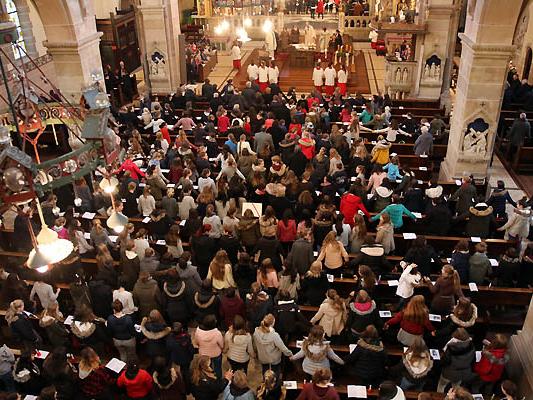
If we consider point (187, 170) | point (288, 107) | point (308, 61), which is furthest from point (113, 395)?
point (308, 61)

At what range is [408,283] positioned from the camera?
296 inches

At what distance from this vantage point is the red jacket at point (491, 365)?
6.51 meters

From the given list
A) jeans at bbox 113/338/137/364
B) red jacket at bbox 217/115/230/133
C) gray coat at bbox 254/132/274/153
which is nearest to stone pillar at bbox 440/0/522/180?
gray coat at bbox 254/132/274/153

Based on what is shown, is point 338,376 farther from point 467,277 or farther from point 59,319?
point 59,319

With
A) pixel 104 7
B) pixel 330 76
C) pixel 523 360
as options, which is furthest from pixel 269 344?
pixel 104 7

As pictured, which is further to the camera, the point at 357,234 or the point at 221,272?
the point at 357,234

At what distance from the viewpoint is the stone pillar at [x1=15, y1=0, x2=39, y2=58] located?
1823cm

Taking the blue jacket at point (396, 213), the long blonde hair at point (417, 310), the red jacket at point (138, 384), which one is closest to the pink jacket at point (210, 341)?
the red jacket at point (138, 384)

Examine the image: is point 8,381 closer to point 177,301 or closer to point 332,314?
point 177,301

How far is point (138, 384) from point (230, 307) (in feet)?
5.26

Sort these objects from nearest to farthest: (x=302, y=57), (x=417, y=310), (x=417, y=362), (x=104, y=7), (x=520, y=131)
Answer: (x=417, y=362) < (x=417, y=310) < (x=520, y=131) < (x=302, y=57) < (x=104, y=7)

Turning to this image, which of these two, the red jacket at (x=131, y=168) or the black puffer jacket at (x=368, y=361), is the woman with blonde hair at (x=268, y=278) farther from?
the red jacket at (x=131, y=168)

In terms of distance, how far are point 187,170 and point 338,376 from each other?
4661 mm

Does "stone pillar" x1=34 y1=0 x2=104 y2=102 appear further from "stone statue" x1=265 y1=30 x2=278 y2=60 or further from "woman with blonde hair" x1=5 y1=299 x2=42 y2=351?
"stone statue" x1=265 y1=30 x2=278 y2=60
